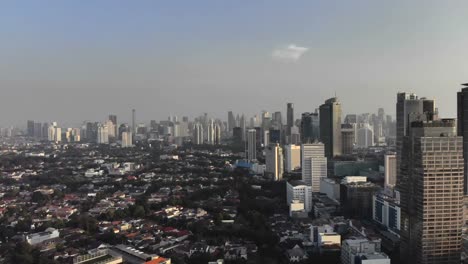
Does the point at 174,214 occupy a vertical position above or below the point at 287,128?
below

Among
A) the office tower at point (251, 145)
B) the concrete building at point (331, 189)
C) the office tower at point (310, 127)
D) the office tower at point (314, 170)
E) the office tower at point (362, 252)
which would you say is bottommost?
the office tower at point (362, 252)

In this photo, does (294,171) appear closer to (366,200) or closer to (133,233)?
(366,200)

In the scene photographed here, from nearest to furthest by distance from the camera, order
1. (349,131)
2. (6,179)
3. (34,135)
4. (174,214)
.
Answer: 1. (174,214)
2. (6,179)
3. (349,131)
4. (34,135)

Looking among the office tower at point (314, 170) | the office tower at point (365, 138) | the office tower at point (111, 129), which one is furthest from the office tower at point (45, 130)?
the office tower at point (314, 170)

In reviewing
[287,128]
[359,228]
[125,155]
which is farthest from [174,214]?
[287,128]

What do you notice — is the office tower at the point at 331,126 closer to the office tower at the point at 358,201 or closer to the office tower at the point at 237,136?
the office tower at the point at 358,201

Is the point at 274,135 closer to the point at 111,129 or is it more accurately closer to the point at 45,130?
the point at 111,129
